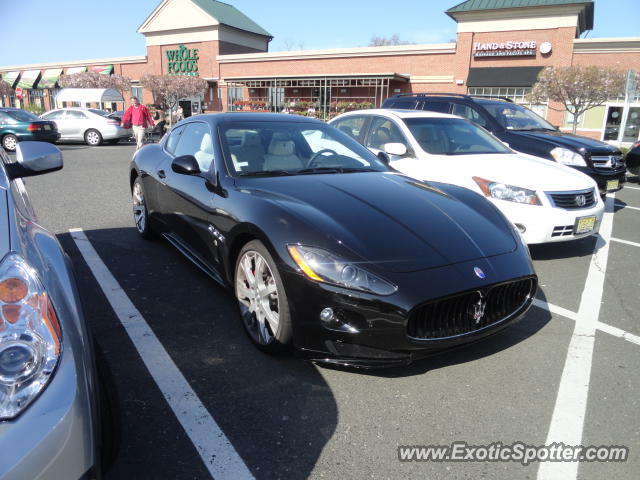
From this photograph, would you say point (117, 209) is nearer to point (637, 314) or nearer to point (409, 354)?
point (409, 354)

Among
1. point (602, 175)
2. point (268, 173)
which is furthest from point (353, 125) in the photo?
point (602, 175)

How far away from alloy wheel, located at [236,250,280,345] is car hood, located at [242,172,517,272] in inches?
14.6

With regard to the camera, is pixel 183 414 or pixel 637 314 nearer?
pixel 183 414

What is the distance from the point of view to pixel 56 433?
1324 millimetres

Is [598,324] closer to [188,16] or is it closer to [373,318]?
[373,318]

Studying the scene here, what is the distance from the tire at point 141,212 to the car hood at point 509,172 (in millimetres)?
2966

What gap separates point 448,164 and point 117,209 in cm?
474

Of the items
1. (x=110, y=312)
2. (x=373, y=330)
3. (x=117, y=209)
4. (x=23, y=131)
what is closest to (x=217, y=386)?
(x=373, y=330)

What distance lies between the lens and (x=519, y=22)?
28.0m

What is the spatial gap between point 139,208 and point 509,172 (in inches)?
161

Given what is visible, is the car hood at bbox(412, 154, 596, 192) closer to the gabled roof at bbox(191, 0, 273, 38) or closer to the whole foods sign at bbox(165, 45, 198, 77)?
the whole foods sign at bbox(165, 45, 198, 77)

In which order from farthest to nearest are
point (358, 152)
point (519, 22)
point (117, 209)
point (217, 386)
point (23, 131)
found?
point (519, 22), point (23, 131), point (117, 209), point (358, 152), point (217, 386)

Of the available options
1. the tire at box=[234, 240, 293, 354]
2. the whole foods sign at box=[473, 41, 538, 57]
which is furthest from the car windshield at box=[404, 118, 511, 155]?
the whole foods sign at box=[473, 41, 538, 57]

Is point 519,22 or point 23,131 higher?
point 519,22
